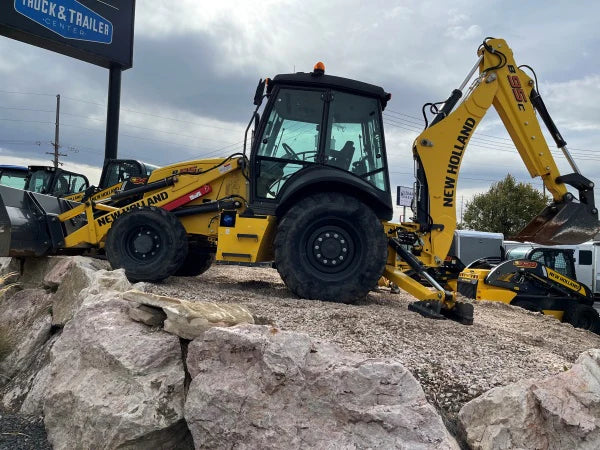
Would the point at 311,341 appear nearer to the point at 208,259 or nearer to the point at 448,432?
the point at 448,432

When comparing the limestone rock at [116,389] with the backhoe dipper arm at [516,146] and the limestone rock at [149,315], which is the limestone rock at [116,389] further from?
the backhoe dipper arm at [516,146]

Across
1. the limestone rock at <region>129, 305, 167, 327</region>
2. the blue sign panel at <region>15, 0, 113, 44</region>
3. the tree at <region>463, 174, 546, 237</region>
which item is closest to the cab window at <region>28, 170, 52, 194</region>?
the blue sign panel at <region>15, 0, 113, 44</region>

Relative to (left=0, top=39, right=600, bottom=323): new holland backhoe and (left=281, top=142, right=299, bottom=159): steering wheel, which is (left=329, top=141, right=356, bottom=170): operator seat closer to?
(left=0, top=39, right=600, bottom=323): new holland backhoe

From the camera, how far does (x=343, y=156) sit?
5805 millimetres

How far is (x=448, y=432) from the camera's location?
2566 millimetres

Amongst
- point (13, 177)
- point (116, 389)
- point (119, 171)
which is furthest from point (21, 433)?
A: point (13, 177)

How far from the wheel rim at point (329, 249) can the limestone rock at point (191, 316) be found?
75.4 inches

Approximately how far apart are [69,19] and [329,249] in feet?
45.5

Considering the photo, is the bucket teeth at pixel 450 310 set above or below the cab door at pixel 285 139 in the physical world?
below

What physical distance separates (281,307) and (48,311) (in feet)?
7.24

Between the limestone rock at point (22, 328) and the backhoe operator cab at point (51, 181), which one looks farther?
the backhoe operator cab at point (51, 181)

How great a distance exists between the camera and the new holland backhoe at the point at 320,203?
532 centimetres

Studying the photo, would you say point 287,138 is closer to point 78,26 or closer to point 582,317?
point 582,317

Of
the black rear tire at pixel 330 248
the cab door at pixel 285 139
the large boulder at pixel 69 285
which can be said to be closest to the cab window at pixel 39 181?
the large boulder at pixel 69 285
